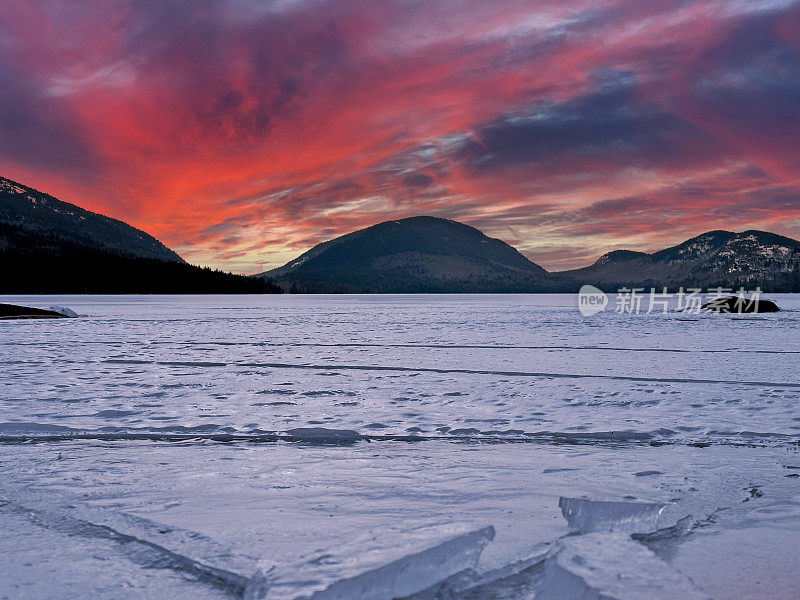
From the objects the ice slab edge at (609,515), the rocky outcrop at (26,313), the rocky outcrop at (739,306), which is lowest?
the rocky outcrop at (26,313)

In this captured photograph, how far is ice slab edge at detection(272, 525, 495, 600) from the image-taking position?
276 cm

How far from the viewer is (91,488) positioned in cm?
434

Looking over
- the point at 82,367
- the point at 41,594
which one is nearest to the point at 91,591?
the point at 41,594

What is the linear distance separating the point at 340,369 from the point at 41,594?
9534mm

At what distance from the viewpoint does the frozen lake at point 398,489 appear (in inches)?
116

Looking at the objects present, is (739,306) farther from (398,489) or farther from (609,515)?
(398,489)

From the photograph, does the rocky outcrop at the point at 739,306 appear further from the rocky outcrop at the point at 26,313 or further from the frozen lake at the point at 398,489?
the rocky outcrop at the point at 26,313

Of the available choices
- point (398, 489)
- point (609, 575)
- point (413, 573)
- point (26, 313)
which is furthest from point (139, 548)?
point (26, 313)

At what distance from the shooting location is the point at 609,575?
9.53ft

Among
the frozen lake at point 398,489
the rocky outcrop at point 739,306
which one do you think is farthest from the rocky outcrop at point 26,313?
the rocky outcrop at point 739,306

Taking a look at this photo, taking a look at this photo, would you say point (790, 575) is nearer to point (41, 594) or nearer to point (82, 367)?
point (41, 594)

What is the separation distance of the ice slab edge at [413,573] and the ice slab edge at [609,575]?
40 cm

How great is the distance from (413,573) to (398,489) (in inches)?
54.0

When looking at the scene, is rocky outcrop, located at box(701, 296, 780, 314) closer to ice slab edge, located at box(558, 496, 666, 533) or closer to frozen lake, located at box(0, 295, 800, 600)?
frozen lake, located at box(0, 295, 800, 600)
